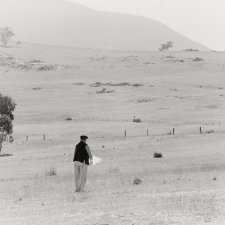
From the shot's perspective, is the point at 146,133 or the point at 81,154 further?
the point at 146,133

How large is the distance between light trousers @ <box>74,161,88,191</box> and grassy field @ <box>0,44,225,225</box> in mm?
452

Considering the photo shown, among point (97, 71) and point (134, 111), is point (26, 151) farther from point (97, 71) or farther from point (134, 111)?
point (97, 71)

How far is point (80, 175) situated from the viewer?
1880 cm

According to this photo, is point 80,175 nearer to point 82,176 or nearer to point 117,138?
point 82,176

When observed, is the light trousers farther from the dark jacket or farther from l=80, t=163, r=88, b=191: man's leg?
the dark jacket

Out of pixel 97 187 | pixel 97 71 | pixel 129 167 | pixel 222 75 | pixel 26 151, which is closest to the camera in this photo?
pixel 97 187

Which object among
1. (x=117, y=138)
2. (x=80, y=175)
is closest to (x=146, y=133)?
(x=117, y=138)

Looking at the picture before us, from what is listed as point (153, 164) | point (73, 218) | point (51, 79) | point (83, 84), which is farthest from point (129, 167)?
point (51, 79)

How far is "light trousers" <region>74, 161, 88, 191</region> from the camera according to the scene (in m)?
18.8

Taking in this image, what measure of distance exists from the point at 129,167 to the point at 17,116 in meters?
39.7

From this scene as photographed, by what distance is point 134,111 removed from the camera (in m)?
66.0

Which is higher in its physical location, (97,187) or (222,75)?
(222,75)

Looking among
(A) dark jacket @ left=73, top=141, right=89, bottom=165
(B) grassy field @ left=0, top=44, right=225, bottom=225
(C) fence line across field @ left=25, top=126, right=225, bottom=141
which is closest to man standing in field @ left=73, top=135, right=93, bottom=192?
(A) dark jacket @ left=73, top=141, right=89, bottom=165

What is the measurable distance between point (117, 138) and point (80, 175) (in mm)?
27717
